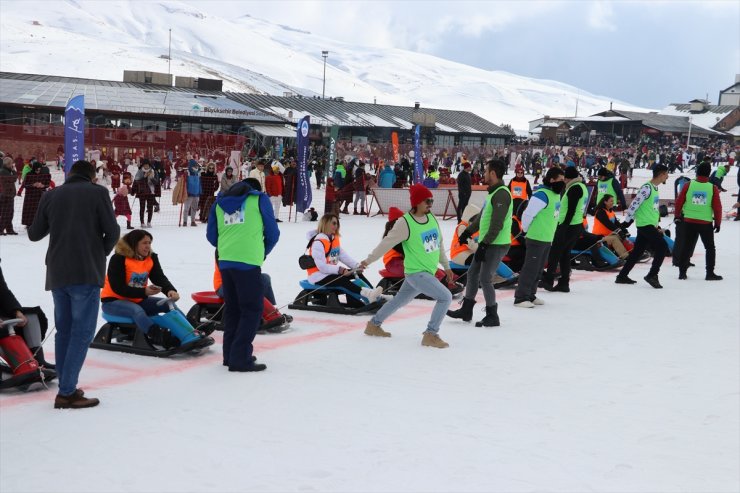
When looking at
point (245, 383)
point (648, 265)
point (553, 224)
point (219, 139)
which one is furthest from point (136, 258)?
point (219, 139)

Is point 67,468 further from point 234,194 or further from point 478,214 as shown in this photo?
point 478,214

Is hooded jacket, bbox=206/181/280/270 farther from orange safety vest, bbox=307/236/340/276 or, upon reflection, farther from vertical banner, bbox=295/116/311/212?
vertical banner, bbox=295/116/311/212

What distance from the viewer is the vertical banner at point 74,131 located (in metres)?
15.3

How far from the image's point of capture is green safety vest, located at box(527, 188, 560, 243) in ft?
32.6

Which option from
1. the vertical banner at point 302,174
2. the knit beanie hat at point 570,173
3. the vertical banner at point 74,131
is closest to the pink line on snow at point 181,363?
the knit beanie hat at point 570,173

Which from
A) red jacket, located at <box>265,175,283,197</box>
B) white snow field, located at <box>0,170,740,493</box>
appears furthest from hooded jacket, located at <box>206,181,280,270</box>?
red jacket, located at <box>265,175,283,197</box>

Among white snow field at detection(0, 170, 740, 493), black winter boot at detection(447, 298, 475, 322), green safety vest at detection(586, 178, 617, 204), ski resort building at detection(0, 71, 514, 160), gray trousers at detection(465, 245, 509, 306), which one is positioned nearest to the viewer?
white snow field at detection(0, 170, 740, 493)

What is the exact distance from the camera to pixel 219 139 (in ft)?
107

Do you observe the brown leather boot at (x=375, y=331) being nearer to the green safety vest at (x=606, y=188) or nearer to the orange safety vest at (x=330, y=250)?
the orange safety vest at (x=330, y=250)

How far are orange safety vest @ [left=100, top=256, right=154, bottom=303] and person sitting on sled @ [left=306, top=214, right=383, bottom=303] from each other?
7.51 feet

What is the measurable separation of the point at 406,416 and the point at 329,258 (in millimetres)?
3612

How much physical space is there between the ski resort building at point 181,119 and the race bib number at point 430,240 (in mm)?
21101

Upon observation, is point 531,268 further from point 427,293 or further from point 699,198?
point 699,198

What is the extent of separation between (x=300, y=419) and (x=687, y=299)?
7.32 m
